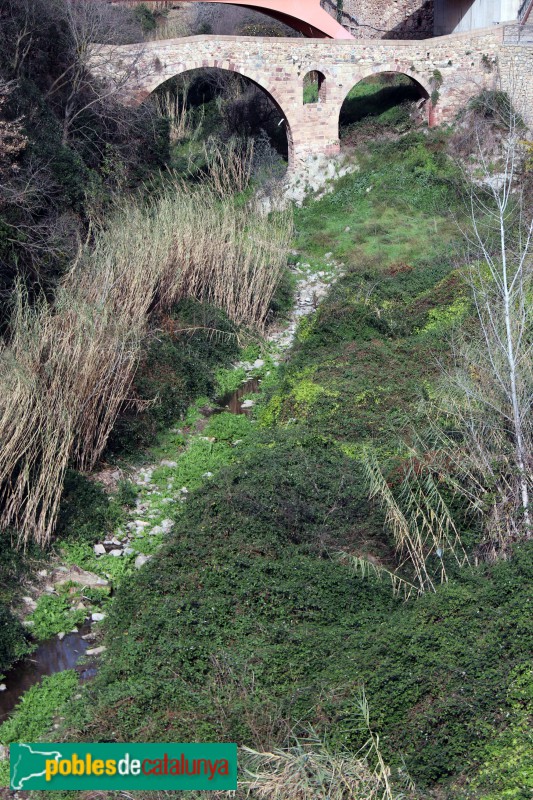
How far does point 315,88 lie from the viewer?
21.8 m

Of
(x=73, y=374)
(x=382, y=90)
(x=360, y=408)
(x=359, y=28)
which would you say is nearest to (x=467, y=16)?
(x=382, y=90)

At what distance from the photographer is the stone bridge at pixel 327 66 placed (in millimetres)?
18703

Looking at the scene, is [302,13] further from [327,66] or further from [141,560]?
[141,560]

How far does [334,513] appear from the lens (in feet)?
25.3

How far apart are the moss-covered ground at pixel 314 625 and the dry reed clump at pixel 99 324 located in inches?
45.8

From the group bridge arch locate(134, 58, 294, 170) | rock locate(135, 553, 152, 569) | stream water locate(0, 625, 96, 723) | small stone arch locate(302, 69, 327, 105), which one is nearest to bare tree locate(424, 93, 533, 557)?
rock locate(135, 553, 152, 569)

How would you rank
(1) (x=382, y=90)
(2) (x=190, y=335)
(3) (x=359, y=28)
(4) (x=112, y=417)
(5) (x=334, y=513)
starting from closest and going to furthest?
(5) (x=334, y=513)
(4) (x=112, y=417)
(2) (x=190, y=335)
(1) (x=382, y=90)
(3) (x=359, y=28)

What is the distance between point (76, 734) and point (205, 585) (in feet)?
5.04

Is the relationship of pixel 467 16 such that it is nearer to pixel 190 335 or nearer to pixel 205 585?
pixel 190 335

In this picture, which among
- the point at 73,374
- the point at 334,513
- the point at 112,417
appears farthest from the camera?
the point at 112,417

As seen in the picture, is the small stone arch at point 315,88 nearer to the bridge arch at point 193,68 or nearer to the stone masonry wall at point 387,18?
the bridge arch at point 193,68

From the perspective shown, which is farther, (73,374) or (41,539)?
(73,374)

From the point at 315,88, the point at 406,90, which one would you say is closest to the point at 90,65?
the point at 315,88

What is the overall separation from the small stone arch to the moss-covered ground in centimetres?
1102
